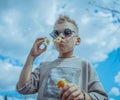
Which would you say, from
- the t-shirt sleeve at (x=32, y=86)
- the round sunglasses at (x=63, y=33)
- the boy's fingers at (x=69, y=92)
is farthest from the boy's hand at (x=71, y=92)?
the round sunglasses at (x=63, y=33)

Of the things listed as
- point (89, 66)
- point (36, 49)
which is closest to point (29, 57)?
point (36, 49)

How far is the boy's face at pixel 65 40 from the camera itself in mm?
1362

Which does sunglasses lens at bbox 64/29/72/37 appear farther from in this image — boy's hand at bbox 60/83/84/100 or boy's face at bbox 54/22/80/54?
boy's hand at bbox 60/83/84/100

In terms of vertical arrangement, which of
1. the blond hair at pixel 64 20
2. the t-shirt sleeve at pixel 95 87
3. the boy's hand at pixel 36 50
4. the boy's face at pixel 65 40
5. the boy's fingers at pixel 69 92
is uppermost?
the blond hair at pixel 64 20

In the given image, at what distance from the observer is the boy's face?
53.6 inches

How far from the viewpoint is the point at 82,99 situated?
108 centimetres

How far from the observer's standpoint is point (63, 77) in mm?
1264

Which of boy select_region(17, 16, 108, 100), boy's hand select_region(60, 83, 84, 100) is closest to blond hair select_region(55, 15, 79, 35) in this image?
boy select_region(17, 16, 108, 100)

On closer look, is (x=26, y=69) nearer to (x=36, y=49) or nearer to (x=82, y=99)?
(x=36, y=49)

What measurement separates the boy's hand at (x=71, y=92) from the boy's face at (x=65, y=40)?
34 cm

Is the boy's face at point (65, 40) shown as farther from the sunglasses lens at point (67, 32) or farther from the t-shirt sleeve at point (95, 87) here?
the t-shirt sleeve at point (95, 87)

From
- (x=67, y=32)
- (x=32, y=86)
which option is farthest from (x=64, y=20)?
(x=32, y=86)

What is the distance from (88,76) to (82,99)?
0.22 m

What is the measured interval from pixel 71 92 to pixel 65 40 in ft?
1.30
